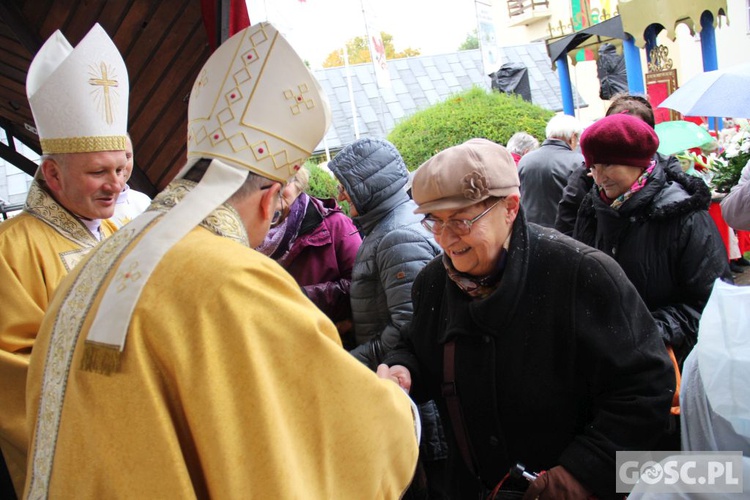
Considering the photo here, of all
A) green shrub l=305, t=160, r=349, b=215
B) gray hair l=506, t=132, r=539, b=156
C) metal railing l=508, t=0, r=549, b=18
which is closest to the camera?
gray hair l=506, t=132, r=539, b=156

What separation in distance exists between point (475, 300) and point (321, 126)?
73 cm

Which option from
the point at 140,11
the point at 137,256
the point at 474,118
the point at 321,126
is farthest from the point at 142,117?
the point at 474,118

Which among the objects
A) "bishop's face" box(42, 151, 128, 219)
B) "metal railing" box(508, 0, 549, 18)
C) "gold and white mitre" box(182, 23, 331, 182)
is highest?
"metal railing" box(508, 0, 549, 18)

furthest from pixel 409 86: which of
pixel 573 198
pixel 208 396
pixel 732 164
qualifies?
pixel 208 396

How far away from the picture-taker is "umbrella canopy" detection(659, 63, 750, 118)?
A: 4898 mm

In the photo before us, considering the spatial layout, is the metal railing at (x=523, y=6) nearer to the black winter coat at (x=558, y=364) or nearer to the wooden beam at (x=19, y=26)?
the wooden beam at (x=19, y=26)

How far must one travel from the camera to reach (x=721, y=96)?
5.09 m

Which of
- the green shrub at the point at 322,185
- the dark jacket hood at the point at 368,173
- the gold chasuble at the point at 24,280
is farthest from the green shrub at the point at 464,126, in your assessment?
the gold chasuble at the point at 24,280

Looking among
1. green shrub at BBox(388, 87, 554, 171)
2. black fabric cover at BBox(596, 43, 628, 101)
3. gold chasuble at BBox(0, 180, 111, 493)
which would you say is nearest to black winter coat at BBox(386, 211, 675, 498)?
gold chasuble at BBox(0, 180, 111, 493)

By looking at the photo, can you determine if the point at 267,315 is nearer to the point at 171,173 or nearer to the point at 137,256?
the point at 137,256

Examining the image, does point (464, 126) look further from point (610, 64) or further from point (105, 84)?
point (105, 84)

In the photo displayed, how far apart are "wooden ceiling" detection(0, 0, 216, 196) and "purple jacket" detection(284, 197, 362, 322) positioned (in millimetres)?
1214

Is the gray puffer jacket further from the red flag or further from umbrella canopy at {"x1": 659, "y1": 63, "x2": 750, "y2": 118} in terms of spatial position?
umbrella canopy at {"x1": 659, "y1": 63, "x2": 750, "y2": 118}

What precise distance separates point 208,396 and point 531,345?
106cm
